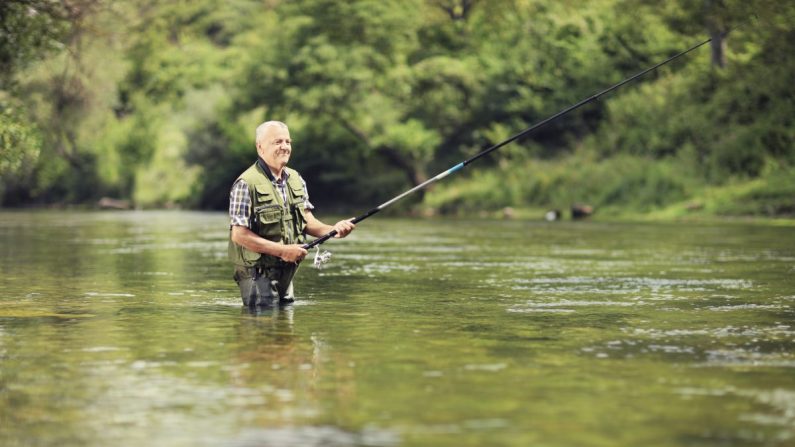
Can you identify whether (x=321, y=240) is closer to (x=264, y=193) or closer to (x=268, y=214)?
(x=268, y=214)

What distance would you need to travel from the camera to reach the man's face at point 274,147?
1133 cm

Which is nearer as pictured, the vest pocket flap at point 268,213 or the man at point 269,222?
the man at point 269,222

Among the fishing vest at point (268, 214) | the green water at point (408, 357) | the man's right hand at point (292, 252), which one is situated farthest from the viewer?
the fishing vest at point (268, 214)

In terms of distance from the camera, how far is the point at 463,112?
53000 mm

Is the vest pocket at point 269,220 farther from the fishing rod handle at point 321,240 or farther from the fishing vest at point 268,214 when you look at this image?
the fishing rod handle at point 321,240

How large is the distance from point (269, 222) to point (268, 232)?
0.10m

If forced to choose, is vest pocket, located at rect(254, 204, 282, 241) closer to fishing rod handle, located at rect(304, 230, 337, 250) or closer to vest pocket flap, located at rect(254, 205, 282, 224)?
vest pocket flap, located at rect(254, 205, 282, 224)

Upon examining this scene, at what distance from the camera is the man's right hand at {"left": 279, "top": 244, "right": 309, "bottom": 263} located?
1112 centimetres

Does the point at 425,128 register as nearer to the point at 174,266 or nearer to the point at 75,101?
the point at 75,101

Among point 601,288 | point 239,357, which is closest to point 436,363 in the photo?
point 239,357

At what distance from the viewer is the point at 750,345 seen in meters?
9.10

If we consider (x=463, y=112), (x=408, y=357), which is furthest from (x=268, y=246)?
(x=463, y=112)

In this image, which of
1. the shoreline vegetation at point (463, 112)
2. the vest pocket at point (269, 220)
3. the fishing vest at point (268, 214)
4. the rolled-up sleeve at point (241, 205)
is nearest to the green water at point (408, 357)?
the fishing vest at point (268, 214)

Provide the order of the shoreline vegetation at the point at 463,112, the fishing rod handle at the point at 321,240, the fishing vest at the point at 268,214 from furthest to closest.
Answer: the shoreline vegetation at the point at 463,112 → the fishing vest at the point at 268,214 → the fishing rod handle at the point at 321,240
